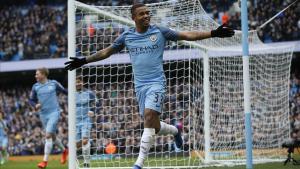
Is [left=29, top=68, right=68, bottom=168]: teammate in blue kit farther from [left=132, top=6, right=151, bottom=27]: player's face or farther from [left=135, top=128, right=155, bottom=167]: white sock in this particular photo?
[left=135, top=128, right=155, bottom=167]: white sock

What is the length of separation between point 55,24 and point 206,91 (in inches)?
804

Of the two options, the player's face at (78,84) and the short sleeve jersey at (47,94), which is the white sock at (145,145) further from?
the short sleeve jersey at (47,94)

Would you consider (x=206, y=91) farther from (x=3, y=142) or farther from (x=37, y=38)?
(x=37, y=38)

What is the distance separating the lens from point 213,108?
13.4m

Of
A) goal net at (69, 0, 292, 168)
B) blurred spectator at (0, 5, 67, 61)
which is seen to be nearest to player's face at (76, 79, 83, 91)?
goal net at (69, 0, 292, 168)

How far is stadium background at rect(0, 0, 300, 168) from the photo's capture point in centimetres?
2631

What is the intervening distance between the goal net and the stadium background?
30.6 feet

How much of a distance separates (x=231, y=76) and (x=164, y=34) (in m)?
6.35

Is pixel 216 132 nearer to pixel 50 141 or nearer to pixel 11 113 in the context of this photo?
pixel 50 141

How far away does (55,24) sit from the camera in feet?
106

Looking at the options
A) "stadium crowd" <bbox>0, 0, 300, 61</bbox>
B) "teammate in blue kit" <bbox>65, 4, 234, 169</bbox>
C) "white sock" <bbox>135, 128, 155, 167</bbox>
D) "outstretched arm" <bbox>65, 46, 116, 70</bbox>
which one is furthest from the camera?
"stadium crowd" <bbox>0, 0, 300, 61</bbox>

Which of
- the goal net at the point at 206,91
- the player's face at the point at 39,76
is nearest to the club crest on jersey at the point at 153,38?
the goal net at the point at 206,91

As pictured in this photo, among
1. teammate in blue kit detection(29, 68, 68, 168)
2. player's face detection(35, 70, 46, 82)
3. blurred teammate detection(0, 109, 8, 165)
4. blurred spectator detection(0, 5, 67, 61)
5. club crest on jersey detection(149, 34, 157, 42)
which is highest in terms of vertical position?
blurred spectator detection(0, 5, 67, 61)

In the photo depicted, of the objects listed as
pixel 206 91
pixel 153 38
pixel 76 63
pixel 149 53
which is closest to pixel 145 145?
pixel 149 53
